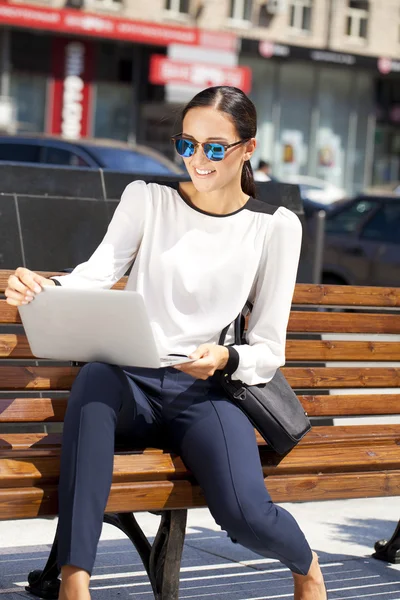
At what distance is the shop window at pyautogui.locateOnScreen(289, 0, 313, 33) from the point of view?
36219mm

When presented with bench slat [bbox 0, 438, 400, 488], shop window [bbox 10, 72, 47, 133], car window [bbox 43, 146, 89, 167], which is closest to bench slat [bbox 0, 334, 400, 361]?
bench slat [bbox 0, 438, 400, 488]

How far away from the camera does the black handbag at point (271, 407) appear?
3.38 m

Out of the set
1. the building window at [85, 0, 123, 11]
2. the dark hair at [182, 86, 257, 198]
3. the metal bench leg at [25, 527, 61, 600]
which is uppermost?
the building window at [85, 0, 123, 11]

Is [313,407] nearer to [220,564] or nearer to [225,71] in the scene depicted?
[220,564]

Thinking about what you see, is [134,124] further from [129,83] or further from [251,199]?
[251,199]

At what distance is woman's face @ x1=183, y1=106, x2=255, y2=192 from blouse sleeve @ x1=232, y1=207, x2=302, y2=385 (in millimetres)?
207

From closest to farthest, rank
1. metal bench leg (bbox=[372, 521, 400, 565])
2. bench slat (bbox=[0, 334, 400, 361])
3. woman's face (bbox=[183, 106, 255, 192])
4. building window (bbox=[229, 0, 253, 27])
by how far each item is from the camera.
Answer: woman's face (bbox=[183, 106, 255, 192]) → bench slat (bbox=[0, 334, 400, 361]) → metal bench leg (bbox=[372, 521, 400, 565]) → building window (bbox=[229, 0, 253, 27])

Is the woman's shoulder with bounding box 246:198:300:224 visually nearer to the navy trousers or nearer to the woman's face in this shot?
the woman's face

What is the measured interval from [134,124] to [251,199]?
A: 3023cm

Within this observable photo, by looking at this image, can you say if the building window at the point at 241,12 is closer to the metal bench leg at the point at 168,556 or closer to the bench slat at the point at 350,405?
the bench slat at the point at 350,405

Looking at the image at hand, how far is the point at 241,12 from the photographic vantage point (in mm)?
34875

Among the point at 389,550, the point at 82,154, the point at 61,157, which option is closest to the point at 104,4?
the point at 61,157

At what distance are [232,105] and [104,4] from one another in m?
29.6

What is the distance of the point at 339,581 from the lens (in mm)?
4336
